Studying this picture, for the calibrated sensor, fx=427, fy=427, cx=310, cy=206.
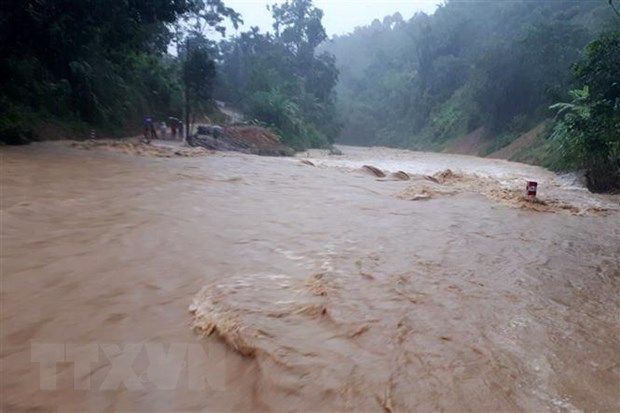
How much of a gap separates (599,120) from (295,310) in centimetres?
969

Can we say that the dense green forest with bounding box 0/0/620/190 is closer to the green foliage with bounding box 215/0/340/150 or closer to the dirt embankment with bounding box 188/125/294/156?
the green foliage with bounding box 215/0/340/150

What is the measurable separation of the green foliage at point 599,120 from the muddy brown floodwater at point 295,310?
12.0 feet

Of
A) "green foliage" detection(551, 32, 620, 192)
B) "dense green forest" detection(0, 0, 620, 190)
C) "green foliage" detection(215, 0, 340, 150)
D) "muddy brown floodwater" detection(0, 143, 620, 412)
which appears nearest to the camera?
"muddy brown floodwater" detection(0, 143, 620, 412)

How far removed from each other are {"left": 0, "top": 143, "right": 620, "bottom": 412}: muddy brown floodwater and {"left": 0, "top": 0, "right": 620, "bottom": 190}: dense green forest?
6.01 meters

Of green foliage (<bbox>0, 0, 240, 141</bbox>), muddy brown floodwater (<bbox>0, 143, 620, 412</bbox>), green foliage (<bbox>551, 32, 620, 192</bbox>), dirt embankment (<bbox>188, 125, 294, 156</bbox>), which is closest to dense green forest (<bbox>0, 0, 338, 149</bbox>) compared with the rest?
green foliage (<bbox>0, 0, 240, 141</bbox>)

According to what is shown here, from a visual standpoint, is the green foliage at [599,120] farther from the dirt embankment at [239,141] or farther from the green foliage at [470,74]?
the green foliage at [470,74]

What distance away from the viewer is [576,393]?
82.7 inches

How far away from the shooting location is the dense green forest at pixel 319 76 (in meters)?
12.2

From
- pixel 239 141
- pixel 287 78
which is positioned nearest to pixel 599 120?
pixel 239 141

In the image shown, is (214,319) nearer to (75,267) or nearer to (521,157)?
(75,267)

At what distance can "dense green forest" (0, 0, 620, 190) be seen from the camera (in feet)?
40.1

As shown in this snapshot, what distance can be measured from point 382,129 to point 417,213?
46.4 metres

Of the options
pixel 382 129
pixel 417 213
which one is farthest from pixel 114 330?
pixel 382 129

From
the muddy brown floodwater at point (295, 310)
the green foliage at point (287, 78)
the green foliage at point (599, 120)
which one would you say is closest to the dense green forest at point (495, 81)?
the green foliage at point (599, 120)
